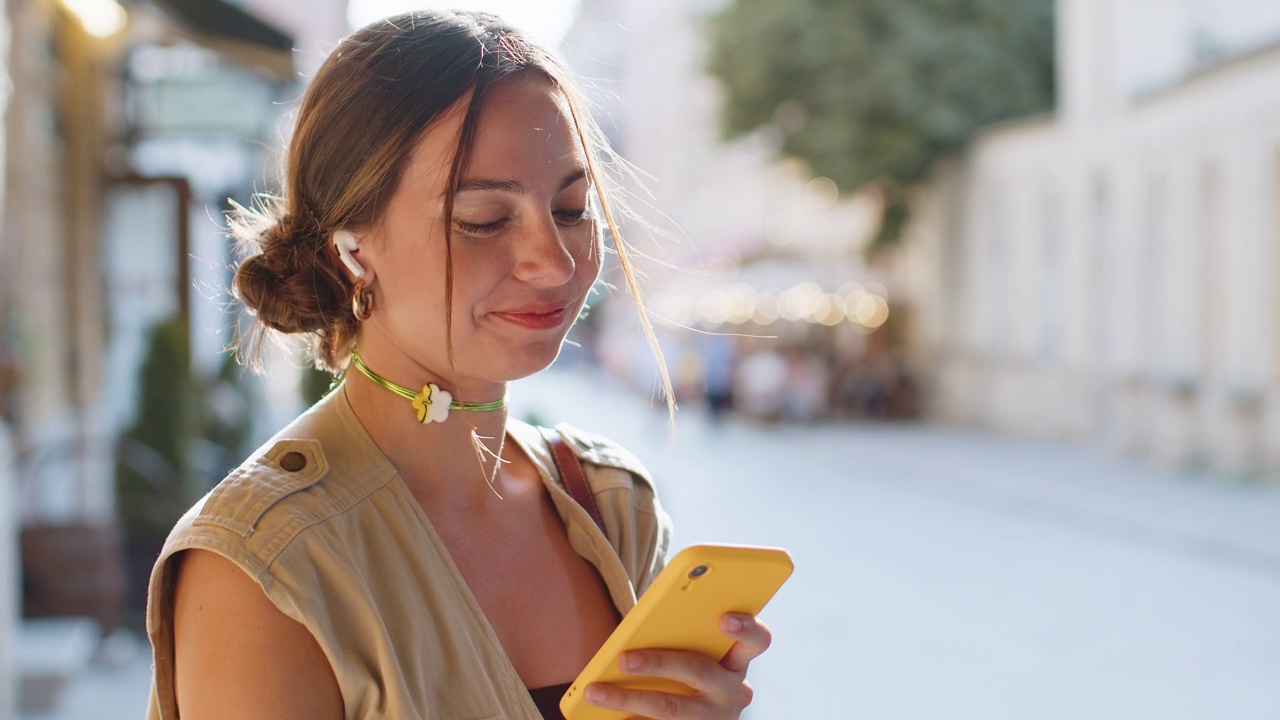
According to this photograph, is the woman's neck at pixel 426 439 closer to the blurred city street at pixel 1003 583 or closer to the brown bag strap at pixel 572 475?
the brown bag strap at pixel 572 475

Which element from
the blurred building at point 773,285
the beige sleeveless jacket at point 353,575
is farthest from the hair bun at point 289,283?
the blurred building at point 773,285

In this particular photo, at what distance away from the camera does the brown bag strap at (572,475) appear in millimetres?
2051

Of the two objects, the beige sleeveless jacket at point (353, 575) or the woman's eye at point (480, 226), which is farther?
the woman's eye at point (480, 226)

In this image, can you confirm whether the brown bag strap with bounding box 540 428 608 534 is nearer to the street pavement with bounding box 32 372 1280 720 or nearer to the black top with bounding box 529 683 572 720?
the street pavement with bounding box 32 372 1280 720

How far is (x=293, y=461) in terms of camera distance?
5.44ft

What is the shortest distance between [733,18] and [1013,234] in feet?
19.8

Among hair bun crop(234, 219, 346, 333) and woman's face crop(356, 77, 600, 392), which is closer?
woman's face crop(356, 77, 600, 392)

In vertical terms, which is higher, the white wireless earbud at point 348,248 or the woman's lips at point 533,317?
the white wireless earbud at point 348,248

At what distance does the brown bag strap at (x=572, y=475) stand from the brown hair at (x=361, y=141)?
0.83 ft

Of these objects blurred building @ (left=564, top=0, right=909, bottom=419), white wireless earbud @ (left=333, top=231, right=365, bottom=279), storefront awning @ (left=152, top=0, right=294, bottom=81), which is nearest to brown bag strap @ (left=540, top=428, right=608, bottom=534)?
white wireless earbud @ (left=333, top=231, right=365, bottom=279)

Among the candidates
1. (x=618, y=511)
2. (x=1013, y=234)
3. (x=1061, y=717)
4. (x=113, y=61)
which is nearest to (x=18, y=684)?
(x=1061, y=717)

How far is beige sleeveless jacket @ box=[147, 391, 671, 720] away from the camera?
59.9 inches

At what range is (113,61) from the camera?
1300 cm

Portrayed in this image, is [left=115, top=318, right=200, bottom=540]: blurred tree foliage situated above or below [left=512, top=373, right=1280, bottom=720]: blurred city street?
above
